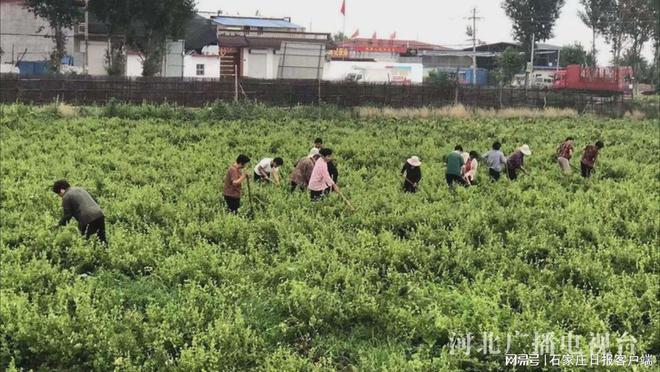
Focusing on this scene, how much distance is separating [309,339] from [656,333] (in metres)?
3.26

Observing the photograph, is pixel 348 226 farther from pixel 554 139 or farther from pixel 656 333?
pixel 554 139

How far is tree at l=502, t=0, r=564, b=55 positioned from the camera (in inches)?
2280

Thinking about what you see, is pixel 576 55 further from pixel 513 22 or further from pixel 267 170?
pixel 267 170

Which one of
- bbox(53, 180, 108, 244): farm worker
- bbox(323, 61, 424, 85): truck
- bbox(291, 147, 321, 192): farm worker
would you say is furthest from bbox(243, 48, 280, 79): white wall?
bbox(53, 180, 108, 244): farm worker

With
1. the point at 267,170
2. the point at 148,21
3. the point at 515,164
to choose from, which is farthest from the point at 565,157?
the point at 148,21

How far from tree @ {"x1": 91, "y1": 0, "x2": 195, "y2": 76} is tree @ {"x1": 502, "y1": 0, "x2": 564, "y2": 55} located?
3178cm

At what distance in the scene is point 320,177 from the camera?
12000mm

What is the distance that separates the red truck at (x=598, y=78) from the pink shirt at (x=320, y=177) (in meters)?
38.8

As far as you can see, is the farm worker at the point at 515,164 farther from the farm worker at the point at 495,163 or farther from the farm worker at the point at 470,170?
the farm worker at the point at 470,170

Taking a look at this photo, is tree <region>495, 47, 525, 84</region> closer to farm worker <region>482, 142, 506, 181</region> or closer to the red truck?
the red truck

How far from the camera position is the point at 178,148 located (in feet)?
63.3

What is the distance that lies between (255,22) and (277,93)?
75.6 ft

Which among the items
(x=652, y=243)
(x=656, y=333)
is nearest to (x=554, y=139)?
(x=652, y=243)

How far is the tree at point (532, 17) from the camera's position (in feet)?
190
